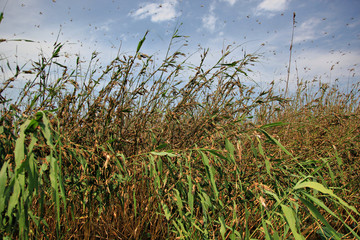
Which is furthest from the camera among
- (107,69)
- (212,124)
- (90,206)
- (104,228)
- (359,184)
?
(359,184)

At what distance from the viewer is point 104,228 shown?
1.38m

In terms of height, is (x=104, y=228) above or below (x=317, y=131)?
below

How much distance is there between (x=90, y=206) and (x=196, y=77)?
3.47 ft

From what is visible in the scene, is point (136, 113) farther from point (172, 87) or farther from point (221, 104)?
point (221, 104)

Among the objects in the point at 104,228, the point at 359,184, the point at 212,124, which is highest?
the point at 212,124

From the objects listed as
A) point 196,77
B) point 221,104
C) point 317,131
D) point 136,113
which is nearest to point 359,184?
point 317,131

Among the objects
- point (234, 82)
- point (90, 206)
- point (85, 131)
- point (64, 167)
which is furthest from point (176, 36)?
point (90, 206)

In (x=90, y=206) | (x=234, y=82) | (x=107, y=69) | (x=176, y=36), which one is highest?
(x=176, y=36)

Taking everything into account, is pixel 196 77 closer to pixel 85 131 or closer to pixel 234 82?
pixel 234 82

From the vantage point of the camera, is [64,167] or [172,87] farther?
[172,87]

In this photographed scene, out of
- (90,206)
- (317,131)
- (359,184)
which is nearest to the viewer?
(90,206)

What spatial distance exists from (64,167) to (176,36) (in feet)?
4.01

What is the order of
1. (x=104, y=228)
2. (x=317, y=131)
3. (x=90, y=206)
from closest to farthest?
(x=90, y=206)
(x=104, y=228)
(x=317, y=131)

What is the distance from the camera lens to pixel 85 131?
158 centimetres
